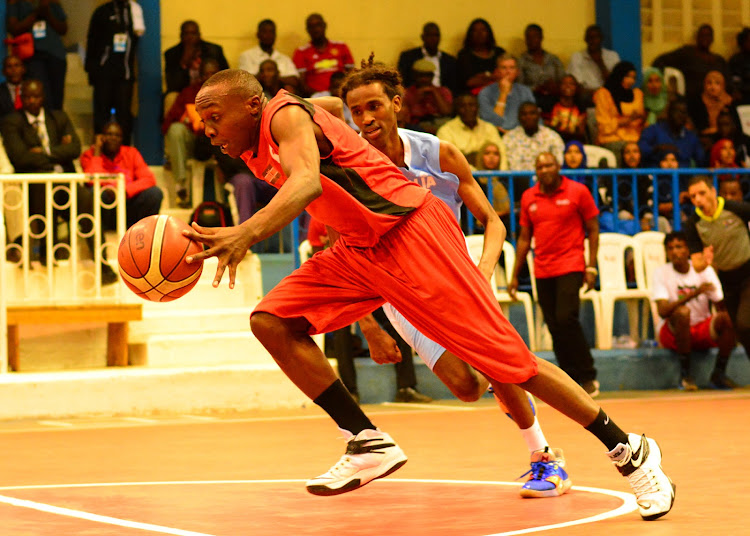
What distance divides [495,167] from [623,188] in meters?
1.51

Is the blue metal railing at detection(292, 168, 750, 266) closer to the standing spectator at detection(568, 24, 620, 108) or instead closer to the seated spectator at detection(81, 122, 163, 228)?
the seated spectator at detection(81, 122, 163, 228)

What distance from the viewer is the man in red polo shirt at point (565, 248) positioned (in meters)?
11.5

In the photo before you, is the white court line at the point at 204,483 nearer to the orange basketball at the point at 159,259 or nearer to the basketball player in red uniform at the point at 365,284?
the basketball player in red uniform at the point at 365,284

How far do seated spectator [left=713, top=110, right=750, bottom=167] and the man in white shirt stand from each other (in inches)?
151

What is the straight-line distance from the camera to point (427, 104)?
1453 centimetres

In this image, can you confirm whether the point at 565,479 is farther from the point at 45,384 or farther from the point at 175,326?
the point at 175,326

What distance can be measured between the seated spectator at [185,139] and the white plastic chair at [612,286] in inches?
176

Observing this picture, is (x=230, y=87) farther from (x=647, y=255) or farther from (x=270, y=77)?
(x=270, y=77)

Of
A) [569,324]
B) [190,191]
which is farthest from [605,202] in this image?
[190,191]

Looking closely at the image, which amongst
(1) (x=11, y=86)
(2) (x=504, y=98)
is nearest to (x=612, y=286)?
(2) (x=504, y=98)

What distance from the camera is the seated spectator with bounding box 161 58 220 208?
45.0 feet

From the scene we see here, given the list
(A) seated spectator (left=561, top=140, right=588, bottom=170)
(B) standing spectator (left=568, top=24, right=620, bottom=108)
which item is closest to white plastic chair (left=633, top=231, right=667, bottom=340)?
(A) seated spectator (left=561, top=140, right=588, bottom=170)

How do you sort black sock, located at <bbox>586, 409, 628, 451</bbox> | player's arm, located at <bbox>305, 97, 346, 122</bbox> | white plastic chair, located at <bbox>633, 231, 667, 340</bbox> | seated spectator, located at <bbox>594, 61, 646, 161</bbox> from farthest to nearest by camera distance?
seated spectator, located at <bbox>594, 61, 646, 161</bbox> < white plastic chair, located at <bbox>633, 231, 667, 340</bbox> < player's arm, located at <bbox>305, 97, 346, 122</bbox> < black sock, located at <bbox>586, 409, 628, 451</bbox>

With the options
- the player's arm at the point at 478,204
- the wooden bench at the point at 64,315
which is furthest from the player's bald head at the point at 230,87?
the wooden bench at the point at 64,315
